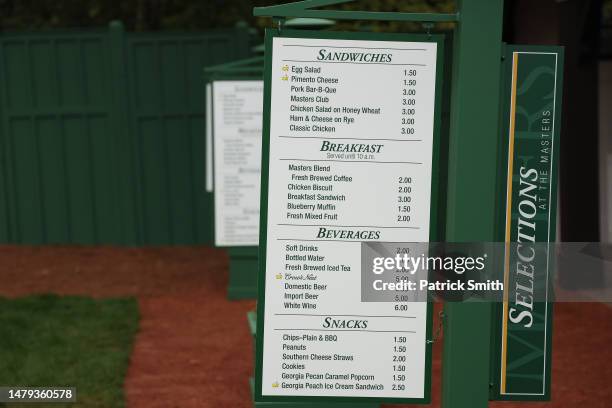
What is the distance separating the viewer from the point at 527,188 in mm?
3791

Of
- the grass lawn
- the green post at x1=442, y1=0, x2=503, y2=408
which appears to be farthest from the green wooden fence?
the green post at x1=442, y1=0, x2=503, y2=408

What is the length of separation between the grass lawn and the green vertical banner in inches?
124

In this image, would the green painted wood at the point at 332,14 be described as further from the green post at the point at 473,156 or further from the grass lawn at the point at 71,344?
the grass lawn at the point at 71,344

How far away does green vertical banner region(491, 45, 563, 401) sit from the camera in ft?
12.3

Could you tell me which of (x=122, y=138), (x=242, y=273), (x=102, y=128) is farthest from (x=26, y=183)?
(x=242, y=273)

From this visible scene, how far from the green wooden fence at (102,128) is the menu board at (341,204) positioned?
8233mm

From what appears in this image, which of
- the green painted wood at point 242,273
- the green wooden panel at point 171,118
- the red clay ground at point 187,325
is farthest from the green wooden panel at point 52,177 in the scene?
the green painted wood at point 242,273

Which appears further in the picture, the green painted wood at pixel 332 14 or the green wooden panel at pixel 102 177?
the green wooden panel at pixel 102 177

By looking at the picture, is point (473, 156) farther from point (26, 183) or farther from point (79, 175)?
point (26, 183)

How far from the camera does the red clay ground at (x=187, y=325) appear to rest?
259 inches

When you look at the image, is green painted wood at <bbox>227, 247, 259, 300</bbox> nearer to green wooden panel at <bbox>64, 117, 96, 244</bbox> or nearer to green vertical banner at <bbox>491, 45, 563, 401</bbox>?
green wooden panel at <bbox>64, 117, 96, 244</bbox>

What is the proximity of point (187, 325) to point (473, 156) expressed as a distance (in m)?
5.50

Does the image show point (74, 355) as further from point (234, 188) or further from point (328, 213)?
point (328, 213)

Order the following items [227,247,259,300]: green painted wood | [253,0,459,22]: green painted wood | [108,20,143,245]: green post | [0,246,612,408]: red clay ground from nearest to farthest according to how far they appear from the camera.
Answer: [253,0,459,22]: green painted wood, [0,246,612,408]: red clay ground, [227,247,259,300]: green painted wood, [108,20,143,245]: green post
